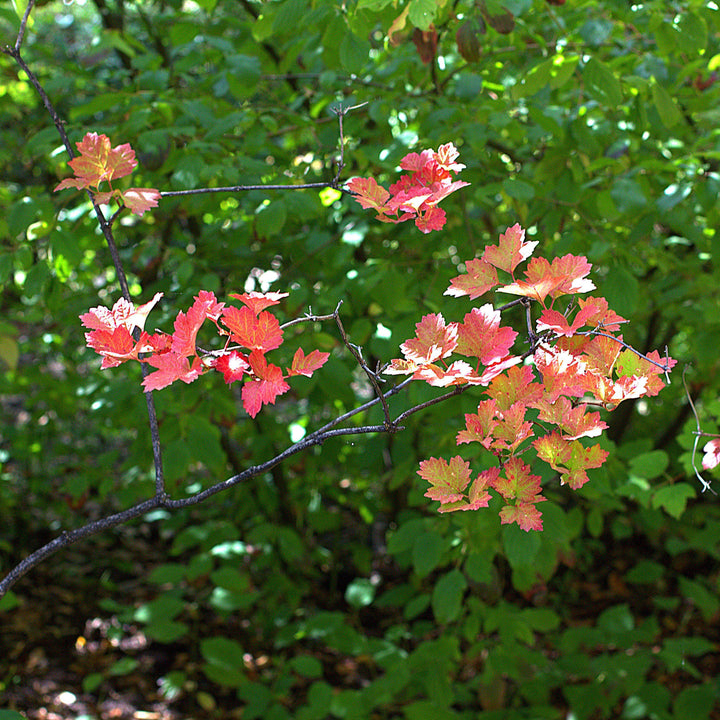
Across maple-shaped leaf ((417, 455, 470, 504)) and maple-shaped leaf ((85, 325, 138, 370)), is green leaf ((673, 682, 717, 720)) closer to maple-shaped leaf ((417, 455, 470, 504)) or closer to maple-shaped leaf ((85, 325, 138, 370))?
maple-shaped leaf ((417, 455, 470, 504))

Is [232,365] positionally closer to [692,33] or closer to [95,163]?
[95,163]

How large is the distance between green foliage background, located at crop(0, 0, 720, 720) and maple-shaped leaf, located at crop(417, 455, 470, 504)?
47cm

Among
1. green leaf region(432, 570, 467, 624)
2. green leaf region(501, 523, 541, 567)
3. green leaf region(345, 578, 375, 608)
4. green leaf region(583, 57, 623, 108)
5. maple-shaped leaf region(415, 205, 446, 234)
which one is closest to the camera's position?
maple-shaped leaf region(415, 205, 446, 234)

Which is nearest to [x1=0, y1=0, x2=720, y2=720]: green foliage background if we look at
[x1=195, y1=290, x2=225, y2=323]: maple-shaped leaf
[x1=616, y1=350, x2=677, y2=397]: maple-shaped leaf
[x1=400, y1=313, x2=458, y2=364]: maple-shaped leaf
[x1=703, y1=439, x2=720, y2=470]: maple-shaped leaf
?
[x1=703, y1=439, x2=720, y2=470]: maple-shaped leaf

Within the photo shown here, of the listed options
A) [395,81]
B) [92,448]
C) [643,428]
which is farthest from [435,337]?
[92,448]

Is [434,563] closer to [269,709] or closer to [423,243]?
[423,243]

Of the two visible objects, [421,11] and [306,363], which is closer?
[306,363]

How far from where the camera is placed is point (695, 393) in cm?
252

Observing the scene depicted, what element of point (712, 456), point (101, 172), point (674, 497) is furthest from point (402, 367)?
point (674, 497)

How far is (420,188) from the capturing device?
2.98ft

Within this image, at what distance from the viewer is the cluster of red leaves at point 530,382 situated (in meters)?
0.74

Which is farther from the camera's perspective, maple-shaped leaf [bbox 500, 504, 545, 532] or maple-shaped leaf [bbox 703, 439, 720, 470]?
maple-shaped leaf [bbox 703, 439, 720, 470]

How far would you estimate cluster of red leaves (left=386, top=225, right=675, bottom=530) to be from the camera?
29.2 inches

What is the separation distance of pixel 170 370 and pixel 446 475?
0.32 metres
